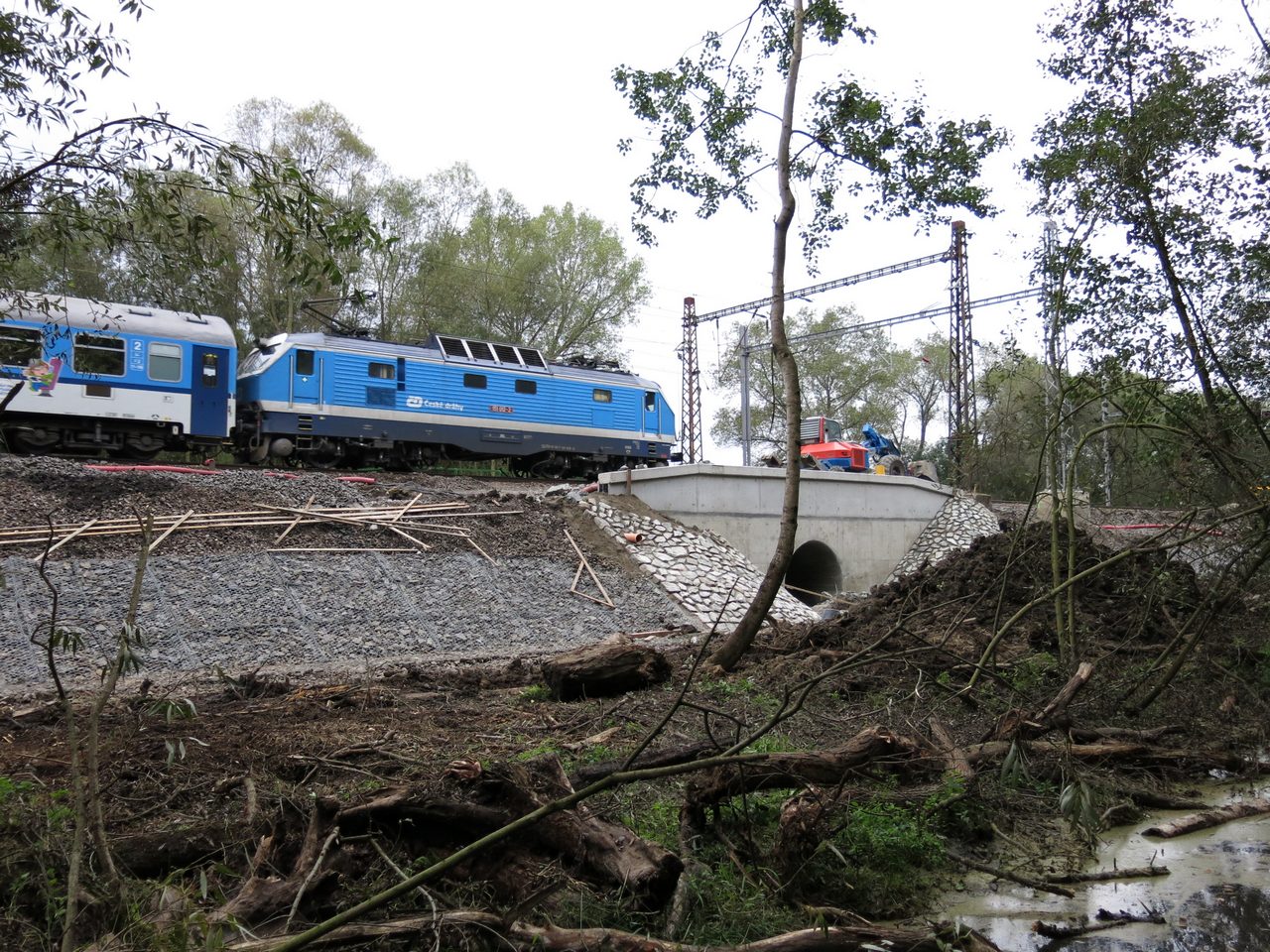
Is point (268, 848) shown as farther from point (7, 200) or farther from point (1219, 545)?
point (1219, 545)

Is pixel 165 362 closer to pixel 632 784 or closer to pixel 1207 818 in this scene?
pixel 632 784

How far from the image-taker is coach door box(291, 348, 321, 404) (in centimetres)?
1830

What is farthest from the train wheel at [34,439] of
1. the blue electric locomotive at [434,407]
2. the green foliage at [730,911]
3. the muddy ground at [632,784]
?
the green foliage at [730,911]

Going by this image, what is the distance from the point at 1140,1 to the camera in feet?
30.8

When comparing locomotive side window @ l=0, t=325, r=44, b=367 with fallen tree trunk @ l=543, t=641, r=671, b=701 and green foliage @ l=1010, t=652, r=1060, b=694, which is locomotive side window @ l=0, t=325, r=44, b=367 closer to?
fallen tree trunk @ l=543, t=641, r=671, b=701

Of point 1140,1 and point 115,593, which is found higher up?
point 1140,1

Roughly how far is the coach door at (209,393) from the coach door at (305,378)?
4.32ft

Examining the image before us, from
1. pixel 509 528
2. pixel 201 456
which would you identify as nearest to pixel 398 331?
pixel 201 456

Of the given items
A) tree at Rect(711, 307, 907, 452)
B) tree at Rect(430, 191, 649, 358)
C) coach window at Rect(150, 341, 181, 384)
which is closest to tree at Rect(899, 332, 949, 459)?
tree at Rect(711, 307, 907, 452)

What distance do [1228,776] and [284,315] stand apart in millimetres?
29856

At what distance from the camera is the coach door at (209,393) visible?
666 inches

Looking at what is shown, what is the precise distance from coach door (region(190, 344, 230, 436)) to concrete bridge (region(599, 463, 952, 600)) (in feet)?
24.1

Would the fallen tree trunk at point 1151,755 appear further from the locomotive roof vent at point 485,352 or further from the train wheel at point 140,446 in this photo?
the locomotive roof vent at point 485,352

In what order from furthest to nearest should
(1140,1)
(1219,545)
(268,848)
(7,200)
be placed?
(1140,1)
(1219,545)
(7,200)
(268,848)
